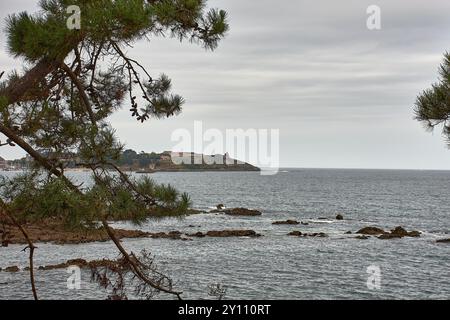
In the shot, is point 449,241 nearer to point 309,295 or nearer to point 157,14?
point 309,295

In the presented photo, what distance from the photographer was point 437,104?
1174 cm

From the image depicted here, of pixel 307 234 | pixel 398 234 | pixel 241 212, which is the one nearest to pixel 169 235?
pixel 307 234

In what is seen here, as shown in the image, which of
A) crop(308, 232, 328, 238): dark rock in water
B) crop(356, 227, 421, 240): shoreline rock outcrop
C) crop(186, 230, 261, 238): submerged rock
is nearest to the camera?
crop(356, 227, 421, 240): shoreline rock outcrop

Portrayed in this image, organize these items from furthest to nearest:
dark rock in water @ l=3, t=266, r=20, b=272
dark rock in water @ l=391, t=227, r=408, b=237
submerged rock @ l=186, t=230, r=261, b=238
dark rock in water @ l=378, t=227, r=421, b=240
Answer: dark rock in water @ l=391, t=227, r=408, b=237 < submerged rock @ l=186, t=230, r=261, b=238 < dark rock in water @ l=378, t=227, r=421, b=240 < dark rock in water @ l=3, t=266, r=20, b=272

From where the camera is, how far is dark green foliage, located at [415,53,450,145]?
11.5m

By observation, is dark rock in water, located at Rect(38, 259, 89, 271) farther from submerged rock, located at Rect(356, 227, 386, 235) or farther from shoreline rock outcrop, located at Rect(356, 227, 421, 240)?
submerged rock, located at Rect(356, 227, 386, 235)

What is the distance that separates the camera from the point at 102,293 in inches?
1070

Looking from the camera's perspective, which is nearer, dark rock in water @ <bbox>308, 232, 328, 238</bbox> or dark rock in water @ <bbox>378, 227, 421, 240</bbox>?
dark rock in water @ <bbox>378, 227, 421, 240</bbox>

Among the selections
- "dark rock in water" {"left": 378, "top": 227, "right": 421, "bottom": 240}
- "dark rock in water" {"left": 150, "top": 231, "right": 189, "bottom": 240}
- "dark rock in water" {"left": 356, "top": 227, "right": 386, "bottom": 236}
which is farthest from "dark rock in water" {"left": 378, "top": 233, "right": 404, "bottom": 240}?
"dark rock in water" {"left": 150, "top": 231, "right": 189, "bottom": 240}

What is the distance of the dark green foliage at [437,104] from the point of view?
37.9 feet

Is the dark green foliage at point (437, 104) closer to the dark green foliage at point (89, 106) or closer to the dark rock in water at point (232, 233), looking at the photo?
the dark green foliage at point (89, 106)

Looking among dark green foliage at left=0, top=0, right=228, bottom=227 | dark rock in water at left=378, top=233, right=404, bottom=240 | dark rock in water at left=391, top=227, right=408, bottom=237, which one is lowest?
dark rock in water at left=378, top=233, right=404, bottom=240

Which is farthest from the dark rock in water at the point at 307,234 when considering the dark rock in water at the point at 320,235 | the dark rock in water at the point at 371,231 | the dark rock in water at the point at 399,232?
the dark rock in water at the point at 399,232
